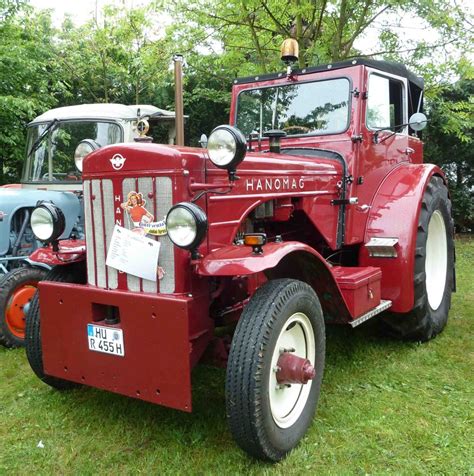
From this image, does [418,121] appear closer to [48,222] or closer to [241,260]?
[241,260]

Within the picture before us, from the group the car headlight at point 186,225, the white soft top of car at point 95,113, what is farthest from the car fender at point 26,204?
the car headlight at point 186,225

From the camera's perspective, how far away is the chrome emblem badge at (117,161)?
8.45 ft

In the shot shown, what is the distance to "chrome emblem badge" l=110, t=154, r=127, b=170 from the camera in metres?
2.58

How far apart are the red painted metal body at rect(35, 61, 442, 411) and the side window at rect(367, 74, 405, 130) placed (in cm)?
18

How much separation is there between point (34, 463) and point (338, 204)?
254 cm

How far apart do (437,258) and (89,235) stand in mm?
3275

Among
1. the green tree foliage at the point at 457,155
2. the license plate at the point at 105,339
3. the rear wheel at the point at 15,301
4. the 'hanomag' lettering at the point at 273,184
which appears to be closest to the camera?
the license plate at the point at 105,339

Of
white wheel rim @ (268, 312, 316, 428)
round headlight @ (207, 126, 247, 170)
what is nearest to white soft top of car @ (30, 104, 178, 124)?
round headlight @ (207, 126, 247, 170)

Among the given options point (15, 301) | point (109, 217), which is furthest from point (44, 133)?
point (109, 217)

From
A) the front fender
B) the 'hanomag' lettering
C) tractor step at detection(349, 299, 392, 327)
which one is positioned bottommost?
tractor step at detection(349, 299, 392, 327)

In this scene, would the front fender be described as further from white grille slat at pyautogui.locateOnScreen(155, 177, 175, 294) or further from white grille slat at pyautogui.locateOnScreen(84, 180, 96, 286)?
white grille slat at pyautogui.locateOnScreen(84, 180, 96, 286)

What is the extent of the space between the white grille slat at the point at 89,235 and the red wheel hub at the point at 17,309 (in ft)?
5.84

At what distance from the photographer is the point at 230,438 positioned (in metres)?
2.72

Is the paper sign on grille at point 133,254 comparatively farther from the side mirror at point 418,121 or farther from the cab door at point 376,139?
the side mirror at point 418,121
